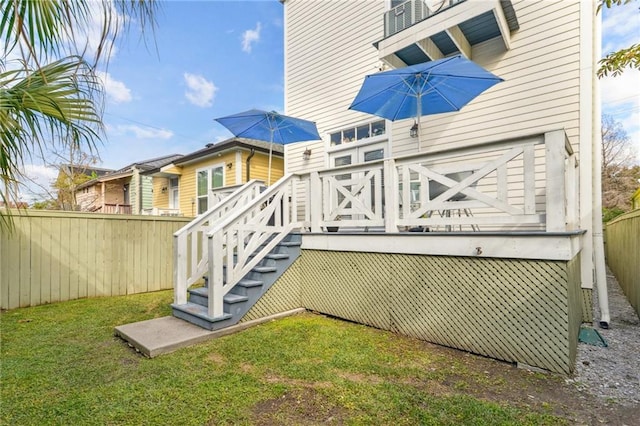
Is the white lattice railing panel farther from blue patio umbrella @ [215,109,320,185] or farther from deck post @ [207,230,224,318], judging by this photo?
blue patio umbrella @ [215,109,320,185]

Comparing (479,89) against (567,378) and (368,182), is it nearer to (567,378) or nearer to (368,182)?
(368,182)

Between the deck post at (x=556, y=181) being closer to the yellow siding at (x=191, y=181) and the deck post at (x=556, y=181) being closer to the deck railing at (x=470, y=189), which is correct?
the deck railing at (x=470, y=189)

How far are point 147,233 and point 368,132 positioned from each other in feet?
16.7

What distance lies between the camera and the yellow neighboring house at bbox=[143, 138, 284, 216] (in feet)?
35.7

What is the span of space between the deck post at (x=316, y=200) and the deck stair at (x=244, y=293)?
15.1 inches

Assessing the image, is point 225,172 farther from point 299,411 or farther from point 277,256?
point 299,411

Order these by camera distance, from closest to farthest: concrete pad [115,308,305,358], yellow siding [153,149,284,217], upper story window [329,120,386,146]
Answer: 1. concrete pad [115,308,305,358]
2. upper story window [329,120,386,146]
3. yellow siding [153,149,284,217]

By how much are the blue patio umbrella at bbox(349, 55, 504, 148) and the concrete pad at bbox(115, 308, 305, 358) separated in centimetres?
355

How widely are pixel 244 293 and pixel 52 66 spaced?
2925 mm

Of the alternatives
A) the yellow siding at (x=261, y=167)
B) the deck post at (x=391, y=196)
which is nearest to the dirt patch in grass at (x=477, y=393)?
the deck post at (x=391, y=196)

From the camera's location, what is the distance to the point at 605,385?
8.82 ft

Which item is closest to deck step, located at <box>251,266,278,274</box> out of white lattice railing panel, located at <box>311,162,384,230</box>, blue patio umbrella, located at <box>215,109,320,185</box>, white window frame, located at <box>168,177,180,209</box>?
white lattice railing panel, located at <box>311,162,384,230</box>

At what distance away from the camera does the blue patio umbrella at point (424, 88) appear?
13.4 ft

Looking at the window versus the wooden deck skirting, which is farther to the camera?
the window
